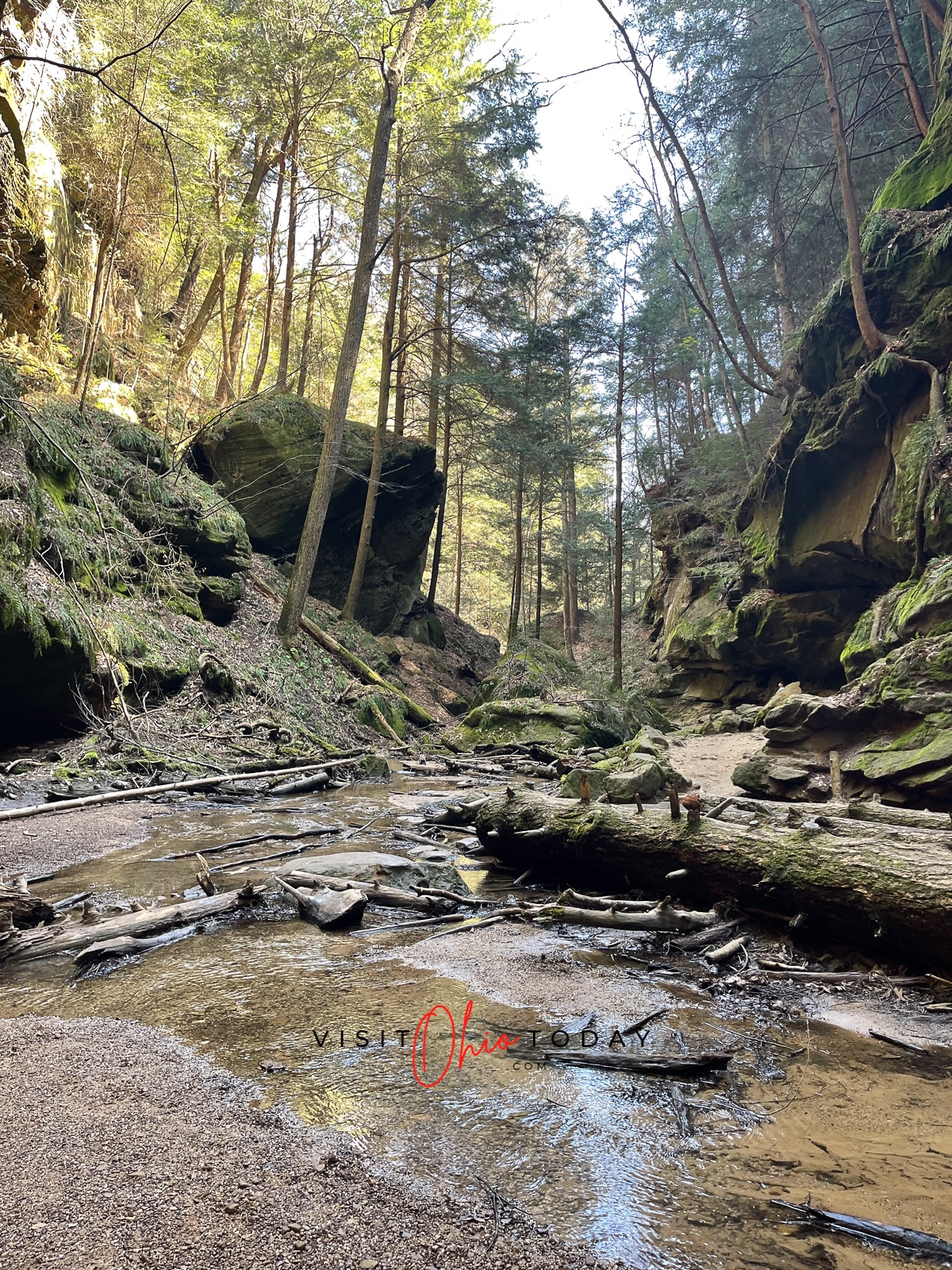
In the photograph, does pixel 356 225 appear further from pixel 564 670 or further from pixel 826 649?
pixel 826 649

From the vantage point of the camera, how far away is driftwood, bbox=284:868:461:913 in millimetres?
4611

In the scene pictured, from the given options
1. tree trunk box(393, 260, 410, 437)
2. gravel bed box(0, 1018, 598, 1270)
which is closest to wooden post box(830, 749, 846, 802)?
gravel bed box(0, 1018, 598, 1270)

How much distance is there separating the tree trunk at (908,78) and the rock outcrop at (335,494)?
1390 cm

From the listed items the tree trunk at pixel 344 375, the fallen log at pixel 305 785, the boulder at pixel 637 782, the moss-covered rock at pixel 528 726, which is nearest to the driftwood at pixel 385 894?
the boulder at pixel 637 782

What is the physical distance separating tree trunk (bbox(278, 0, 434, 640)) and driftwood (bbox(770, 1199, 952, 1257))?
41.6 feet

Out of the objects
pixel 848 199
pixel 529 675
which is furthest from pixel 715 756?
pixel 848 199

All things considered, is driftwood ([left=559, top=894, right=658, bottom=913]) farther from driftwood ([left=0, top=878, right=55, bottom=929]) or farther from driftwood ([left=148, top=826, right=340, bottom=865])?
driftwood ([left=0, top=878, right=55, bottom=929])

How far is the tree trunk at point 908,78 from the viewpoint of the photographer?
40.6ft

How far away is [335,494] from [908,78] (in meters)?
16.6

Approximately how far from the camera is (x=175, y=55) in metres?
12.5

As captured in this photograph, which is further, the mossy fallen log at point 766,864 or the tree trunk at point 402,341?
the tree trunk at point 402,341

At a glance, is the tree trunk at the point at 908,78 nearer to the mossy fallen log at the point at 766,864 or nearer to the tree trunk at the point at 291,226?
the tree trunk at the point at 291,226

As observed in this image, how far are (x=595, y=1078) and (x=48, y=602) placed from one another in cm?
825

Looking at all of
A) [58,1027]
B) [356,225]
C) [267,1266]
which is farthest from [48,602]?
[356,225]
